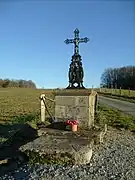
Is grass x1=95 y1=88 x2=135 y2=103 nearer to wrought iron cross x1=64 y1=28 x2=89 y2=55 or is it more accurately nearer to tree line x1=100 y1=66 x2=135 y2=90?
wrought iron cross x1=64 y1=28 x2=89 y2=55

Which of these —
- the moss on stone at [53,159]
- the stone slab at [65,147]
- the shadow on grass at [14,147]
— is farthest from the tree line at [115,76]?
the moss on stone at [53,159]

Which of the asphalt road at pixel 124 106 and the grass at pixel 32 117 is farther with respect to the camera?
the asphalt road at pixel 124 106

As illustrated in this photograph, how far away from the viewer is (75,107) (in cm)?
848

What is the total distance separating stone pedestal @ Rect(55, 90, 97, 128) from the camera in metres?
8.36

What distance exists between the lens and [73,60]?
9.98 metres

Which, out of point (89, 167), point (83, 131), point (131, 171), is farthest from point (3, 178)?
point (83, 131)

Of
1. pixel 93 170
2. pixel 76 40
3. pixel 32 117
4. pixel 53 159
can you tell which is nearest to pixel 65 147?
pixel 53 159

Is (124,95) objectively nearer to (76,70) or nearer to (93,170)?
(76,70)

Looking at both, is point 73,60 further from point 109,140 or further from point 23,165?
point 23,165

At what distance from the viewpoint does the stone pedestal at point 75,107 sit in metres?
8.36

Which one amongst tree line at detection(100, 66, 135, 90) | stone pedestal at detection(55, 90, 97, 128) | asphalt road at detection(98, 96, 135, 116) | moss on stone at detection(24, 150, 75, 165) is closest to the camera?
moss on stone at detection(24, 150, 75, 165)

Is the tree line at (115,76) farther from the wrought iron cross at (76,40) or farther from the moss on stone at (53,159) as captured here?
the moss on stone at (53,159)

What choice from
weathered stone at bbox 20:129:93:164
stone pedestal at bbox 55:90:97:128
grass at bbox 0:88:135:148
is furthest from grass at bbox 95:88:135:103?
weathered stone at bbox 20:129:93:164

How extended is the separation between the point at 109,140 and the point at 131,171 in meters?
3.04
